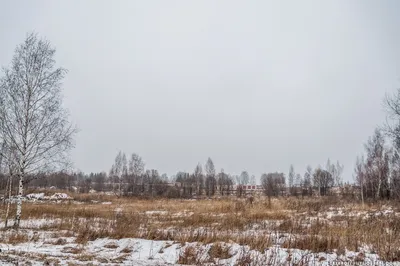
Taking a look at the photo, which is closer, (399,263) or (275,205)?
(399,263)

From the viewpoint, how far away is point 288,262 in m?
6.37

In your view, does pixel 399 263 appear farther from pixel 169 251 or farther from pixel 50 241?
pixel 50 241

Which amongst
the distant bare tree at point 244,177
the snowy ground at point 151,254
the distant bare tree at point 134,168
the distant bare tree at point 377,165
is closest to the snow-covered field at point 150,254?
the snowy ground at point 151,254

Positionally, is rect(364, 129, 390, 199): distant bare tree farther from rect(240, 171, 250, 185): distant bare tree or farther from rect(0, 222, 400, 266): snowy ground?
rect(240, 171, 250, 185): distant bare tree

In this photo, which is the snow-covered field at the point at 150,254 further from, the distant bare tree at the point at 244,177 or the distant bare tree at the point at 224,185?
the distant bare tree at the point at 244,177

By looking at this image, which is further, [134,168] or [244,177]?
[244,177]

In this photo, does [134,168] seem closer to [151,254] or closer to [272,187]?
[272,187]

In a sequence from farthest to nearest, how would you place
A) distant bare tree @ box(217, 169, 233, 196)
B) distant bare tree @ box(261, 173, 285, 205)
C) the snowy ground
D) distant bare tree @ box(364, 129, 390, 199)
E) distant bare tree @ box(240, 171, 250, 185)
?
1. distant bare tree @ box(240, 171, 250, 185)
2. distant bare tree @ box(217, 169, 233, 196)
3. distant bare tree @ box(261, 173, 285, 205)
4. distant bare tree @ box(364, 129, 390, 199)
5. the snowy ground

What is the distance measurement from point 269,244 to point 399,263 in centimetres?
286

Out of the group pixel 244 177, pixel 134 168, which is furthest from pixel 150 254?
pixel 244 177

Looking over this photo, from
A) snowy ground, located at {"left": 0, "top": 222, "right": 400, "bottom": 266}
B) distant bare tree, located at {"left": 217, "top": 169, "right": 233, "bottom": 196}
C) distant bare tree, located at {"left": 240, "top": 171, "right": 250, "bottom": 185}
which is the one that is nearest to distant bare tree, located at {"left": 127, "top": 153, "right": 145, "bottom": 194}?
distant bare tree, located at {"left": 217, "top": 169, "right": 233, "bottom": 196}

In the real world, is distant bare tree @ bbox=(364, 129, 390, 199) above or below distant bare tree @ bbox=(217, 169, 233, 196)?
A: above

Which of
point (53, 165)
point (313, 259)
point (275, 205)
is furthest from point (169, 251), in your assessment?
point (275, 205)

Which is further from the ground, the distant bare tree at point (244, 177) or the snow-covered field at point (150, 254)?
the snow-covered field at point (150, 254)
